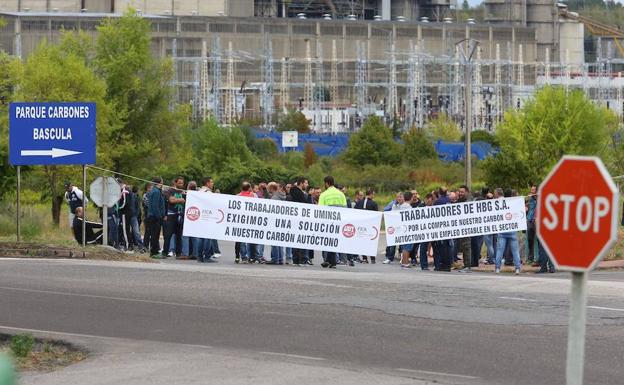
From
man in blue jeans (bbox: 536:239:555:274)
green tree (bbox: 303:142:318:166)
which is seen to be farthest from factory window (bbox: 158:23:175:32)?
man in blue jeans (bbox: 536:239:555:274)

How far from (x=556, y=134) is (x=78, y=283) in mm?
47514

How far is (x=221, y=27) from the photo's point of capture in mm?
108562

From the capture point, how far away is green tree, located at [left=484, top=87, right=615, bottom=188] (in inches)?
2287

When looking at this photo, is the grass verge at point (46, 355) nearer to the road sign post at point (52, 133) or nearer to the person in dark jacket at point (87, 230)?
the road sign post at point (52, 133)

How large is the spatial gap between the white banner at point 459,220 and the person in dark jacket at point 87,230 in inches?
231

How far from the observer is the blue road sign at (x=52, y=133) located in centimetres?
2425

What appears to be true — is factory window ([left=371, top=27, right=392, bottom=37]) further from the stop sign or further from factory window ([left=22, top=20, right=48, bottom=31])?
the stop sign

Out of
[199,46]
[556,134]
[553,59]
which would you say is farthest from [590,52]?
[556,134]

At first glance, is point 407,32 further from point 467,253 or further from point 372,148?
point 467,253

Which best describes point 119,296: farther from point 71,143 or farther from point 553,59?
point 553,59

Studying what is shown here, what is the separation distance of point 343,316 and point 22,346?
13.4ft

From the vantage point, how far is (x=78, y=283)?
18766 mm

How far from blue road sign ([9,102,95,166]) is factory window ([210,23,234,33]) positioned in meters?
84.6

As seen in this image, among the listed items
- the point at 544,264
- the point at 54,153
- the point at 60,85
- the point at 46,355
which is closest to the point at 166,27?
the point at 60,85
